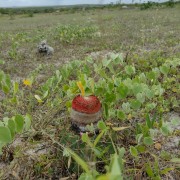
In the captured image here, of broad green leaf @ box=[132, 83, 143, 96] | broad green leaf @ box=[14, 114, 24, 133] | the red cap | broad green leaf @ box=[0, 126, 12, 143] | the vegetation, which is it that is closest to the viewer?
broad green leaf @ box=[0, 126, 12, 143]

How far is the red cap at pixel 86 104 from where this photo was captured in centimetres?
153

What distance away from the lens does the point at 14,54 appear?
4664 millimetres

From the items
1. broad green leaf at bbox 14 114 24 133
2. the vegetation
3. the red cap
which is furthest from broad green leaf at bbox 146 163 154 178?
broad green leaf at bbox 14 114 24 133

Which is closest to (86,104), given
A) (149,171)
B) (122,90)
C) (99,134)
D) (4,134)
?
(122,90)

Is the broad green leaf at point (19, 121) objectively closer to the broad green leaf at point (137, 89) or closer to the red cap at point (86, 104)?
the red cap at point (86, 104)

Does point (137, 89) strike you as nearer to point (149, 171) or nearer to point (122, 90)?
point (122, 90)

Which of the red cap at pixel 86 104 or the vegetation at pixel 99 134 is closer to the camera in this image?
the vegetation at pixel 99 134

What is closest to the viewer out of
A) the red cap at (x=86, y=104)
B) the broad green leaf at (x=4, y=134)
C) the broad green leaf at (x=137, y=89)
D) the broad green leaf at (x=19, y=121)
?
the broad green leaf at (x=4, y=134)

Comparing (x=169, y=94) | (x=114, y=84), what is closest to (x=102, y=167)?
(x=114, y=84)

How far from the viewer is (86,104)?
1.53 metres

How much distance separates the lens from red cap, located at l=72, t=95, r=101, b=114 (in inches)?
60.3

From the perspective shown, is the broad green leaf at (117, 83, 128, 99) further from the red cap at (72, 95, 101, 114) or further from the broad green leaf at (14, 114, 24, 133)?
the broad green leaf at (14, 114, 24, 133)

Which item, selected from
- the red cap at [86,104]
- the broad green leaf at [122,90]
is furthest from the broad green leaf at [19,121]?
→ the broad green leaf at [122,90]

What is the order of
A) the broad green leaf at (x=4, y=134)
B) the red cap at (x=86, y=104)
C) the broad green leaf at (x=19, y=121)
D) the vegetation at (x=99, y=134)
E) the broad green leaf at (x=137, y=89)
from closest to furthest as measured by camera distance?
1. the broad green leaf at (x=4, y=134)
2. the broad green leaf at (x=19, y=121)
3. the vegetation at (x=99, y=134)
4. the red cap at (x=86, y=104)
5. the broad green leaf at (x=137, y=89)
